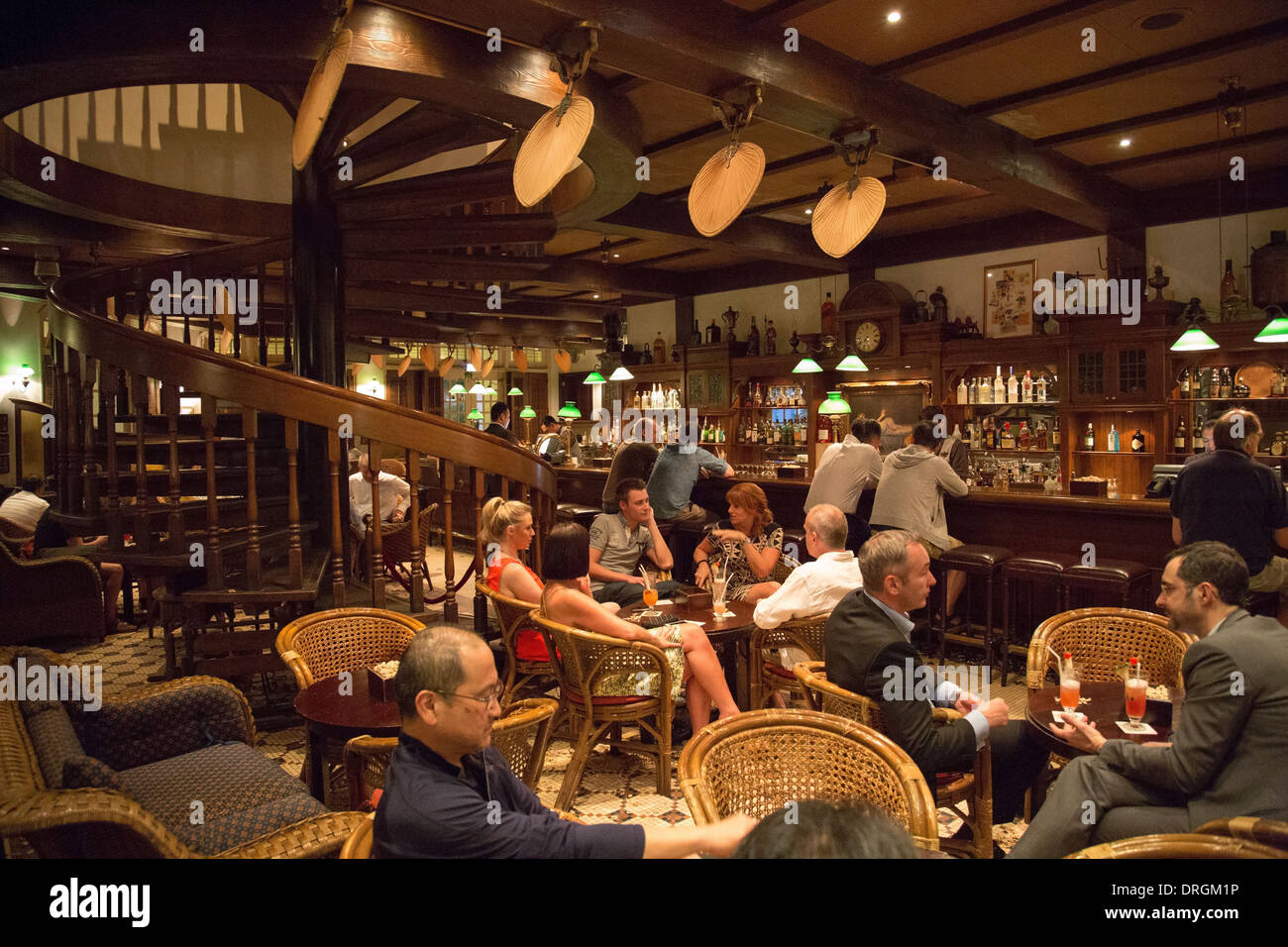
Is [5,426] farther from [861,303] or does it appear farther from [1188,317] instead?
[1188,317]

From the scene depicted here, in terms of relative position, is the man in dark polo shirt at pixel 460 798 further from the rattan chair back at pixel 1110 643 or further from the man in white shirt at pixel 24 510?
the man in white shirt at pixel 24 510

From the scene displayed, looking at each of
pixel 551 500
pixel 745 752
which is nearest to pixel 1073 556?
pixel 551 500

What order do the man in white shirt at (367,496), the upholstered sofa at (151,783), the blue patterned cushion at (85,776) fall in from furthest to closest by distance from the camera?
the man in white shirt at (367,496) → the blue patterned cushion at (85,776) → the upholstered sofa at (151,783)

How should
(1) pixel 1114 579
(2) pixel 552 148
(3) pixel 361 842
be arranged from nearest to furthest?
1. (3) pixel 361 842
2. (2) pixel 552 148
3. (1) pixel 1114 579

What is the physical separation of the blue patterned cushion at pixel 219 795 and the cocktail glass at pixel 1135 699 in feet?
8.38

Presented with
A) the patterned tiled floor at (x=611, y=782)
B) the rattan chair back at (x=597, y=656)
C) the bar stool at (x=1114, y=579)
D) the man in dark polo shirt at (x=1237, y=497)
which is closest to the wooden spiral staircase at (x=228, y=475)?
the patterned tiled floor at (x=611, y=782)

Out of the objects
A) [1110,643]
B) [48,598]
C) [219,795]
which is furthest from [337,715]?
[48,598]

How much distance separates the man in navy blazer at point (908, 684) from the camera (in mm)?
2463

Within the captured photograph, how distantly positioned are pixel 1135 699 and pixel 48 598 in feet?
18.8

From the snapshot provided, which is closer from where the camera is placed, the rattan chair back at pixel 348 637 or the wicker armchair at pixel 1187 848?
the wicker armchair at pixel 1187 848

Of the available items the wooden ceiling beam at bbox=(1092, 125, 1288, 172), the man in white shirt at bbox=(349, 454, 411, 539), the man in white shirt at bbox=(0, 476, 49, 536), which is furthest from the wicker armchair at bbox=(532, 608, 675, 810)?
the wooden ceiling beam at bbox=(1092, 125, 1288, 172)

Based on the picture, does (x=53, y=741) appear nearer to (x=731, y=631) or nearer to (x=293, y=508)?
(x=293, y=508)

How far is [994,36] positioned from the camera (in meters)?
4.63
